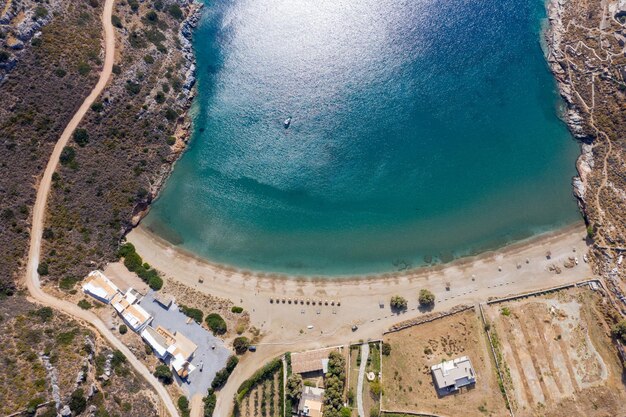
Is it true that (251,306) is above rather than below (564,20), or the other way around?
below

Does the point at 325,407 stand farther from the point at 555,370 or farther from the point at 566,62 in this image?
the point at 566,62

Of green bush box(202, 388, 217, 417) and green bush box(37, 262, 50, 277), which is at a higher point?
green bush box(37, 262, 50, 277)

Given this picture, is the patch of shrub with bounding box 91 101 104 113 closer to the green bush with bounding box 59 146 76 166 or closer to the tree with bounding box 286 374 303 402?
the green bush with bounding box 59 146 76 166

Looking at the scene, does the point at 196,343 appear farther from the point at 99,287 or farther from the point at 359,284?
the point at 359,284

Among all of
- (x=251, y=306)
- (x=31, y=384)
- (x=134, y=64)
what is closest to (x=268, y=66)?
(x=134, y=64)

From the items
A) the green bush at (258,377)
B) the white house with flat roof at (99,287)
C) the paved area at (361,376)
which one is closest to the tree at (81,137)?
the white house with flat roof at (99,287)

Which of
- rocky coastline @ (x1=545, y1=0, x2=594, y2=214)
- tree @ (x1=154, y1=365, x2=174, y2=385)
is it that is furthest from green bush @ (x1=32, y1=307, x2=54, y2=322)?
rocky coastline @ (x1=545, y1=0, x2=594, y2=214)
